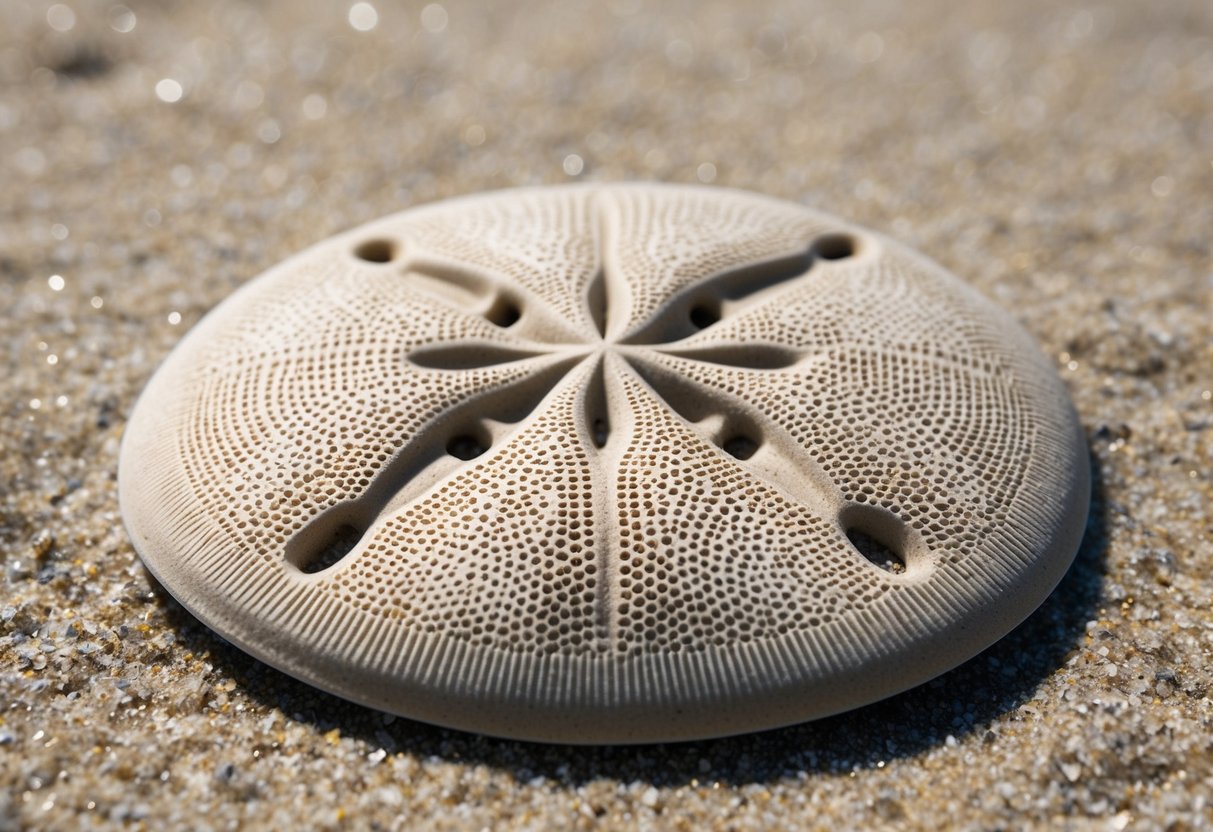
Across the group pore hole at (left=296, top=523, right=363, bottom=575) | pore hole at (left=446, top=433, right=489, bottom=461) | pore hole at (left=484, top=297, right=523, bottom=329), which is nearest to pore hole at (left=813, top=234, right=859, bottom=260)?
pore hole at (left=484, top=297, right=523, bottom=329)

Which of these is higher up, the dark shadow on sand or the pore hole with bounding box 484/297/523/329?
the pore hole with bounding box 484/297/523/329

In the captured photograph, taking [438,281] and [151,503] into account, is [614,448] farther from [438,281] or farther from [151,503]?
[151,503]

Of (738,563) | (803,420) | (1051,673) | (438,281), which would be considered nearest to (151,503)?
(438,281)

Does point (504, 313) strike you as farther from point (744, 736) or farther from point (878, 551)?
point (744, 736)

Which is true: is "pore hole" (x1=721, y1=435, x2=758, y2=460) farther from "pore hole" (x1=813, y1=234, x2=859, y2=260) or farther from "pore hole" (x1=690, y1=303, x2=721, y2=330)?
"pore hole" (x1=813, y1=234, x2=859, y2=260)

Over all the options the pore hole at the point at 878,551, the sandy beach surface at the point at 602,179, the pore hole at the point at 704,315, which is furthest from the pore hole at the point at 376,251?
the pore hole at the point at 878,551

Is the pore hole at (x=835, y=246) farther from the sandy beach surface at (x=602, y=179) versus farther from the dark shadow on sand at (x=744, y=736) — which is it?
the dark shadow on sand at (x=744, y=736)

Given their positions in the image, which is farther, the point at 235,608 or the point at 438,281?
the point at 438,281
